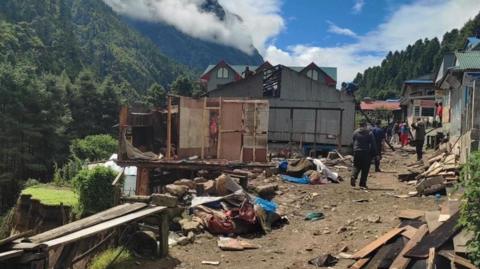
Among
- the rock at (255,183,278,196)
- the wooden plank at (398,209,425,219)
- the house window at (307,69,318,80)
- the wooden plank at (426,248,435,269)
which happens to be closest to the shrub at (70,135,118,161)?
the rock at (255,183,278,196)

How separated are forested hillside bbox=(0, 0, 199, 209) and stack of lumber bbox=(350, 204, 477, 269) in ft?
101

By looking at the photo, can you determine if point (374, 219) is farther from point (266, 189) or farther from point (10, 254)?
point (10, 254)

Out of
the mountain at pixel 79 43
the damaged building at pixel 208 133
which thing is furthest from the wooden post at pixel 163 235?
the mountain at pixel 79 43

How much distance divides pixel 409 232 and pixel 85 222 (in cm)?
449

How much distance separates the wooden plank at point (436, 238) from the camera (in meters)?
5.41

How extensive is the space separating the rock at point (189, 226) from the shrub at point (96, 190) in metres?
1.82

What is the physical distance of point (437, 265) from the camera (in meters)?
5.14

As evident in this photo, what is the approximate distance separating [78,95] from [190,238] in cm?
4332

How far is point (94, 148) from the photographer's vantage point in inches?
1486

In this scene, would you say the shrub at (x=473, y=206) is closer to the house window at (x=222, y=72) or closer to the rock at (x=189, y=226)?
the rock at (x=189, y=226)

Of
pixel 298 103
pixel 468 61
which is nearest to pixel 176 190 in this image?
pixel 468 61

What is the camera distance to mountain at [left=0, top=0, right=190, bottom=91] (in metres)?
72.7

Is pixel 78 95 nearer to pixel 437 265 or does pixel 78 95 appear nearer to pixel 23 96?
pixel 23 96

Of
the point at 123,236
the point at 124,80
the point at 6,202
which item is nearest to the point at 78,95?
the point at 6,202
